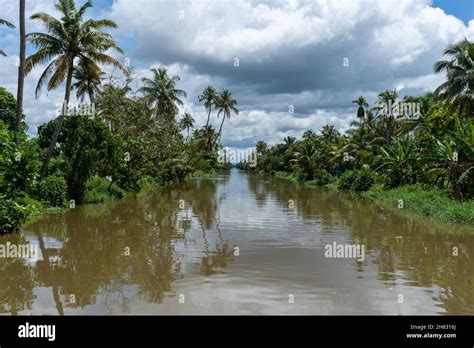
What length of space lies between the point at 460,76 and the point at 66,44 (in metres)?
23.0

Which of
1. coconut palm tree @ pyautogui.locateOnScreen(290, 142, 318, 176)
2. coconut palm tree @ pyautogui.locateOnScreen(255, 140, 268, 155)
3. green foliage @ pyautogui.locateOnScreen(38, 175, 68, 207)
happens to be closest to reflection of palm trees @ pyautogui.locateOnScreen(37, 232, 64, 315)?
green foliage @ pyautogui.locateOnScreen(38, 175, 68, 207)

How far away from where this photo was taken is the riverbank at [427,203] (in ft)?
64.1

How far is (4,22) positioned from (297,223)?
1611cm

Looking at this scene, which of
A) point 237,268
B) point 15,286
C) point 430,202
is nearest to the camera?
point 15,286

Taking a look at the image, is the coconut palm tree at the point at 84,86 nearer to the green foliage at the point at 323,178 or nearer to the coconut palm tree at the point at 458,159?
the coconut palm tree at the point at 458,159

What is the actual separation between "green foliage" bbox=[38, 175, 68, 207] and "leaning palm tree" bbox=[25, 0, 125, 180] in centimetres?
75

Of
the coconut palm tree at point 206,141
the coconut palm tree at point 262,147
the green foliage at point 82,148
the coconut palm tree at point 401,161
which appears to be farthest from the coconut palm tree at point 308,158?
the coconut palm tree at point 262,147

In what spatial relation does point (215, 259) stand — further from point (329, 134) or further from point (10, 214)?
point (329, 134)

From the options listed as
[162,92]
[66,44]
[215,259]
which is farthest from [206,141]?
Answer: [215,259]

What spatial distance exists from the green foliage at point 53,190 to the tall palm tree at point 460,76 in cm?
2370

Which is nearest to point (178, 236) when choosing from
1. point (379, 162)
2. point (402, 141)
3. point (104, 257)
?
point (104, 257)

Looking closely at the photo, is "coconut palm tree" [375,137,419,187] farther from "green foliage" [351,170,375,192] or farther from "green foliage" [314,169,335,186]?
"green foliage" [314,169,335,186]

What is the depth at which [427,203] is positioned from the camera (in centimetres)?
2366

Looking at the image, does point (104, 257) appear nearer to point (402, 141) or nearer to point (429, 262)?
point (429, 262)
